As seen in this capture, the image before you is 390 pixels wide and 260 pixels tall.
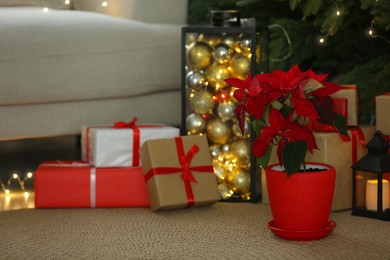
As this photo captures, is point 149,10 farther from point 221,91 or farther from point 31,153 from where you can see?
point 31,153

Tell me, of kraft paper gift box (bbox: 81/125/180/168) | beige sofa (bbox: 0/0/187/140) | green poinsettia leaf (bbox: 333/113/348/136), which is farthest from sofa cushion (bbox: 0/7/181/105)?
green poinsettia leaf (bbox: 333/113/348/136)

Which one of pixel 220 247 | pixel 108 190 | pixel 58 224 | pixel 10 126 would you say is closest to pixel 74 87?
pixel 10 126

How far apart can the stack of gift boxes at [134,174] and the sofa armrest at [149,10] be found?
605 millimetres

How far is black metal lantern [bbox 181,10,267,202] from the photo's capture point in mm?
2131

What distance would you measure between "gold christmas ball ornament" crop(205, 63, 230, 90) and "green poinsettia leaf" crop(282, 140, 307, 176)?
1.61ft

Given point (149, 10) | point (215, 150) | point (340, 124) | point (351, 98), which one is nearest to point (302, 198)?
point (340, 124)

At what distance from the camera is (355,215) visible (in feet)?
6.39

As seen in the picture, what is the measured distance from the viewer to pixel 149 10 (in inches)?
103

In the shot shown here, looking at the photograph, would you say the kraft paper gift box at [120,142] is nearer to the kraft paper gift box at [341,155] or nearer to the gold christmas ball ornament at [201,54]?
the gold christmas ball ornament at [201,54]

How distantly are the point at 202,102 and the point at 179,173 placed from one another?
9.4 inches

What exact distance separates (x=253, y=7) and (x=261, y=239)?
1044mm

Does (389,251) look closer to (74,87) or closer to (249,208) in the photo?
(249,208)

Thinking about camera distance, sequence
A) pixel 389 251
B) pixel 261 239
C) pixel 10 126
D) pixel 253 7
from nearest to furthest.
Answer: pixel 389 251, pixel 261 239, pixel 10 126, pixel 253 7

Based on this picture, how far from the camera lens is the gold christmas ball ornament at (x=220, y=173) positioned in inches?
85.3
